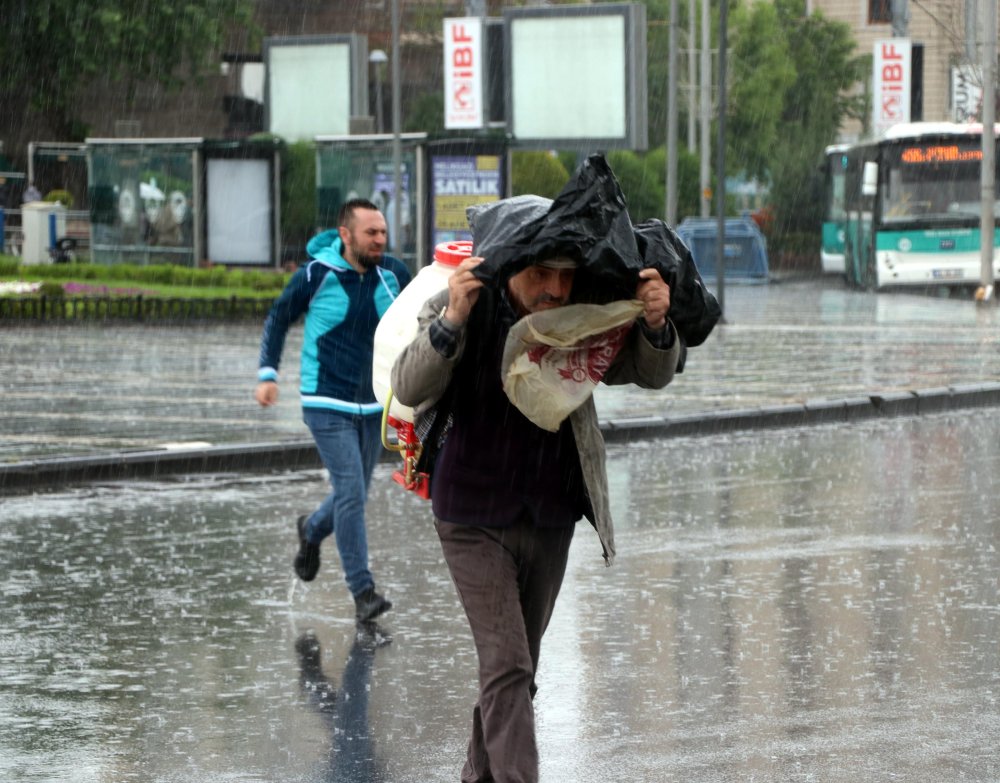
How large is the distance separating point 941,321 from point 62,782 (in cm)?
2203

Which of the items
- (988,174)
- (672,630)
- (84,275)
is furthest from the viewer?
(84,275)

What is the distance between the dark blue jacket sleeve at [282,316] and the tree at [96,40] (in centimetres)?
4142

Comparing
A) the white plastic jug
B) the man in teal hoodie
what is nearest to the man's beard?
the man in teal hoodie

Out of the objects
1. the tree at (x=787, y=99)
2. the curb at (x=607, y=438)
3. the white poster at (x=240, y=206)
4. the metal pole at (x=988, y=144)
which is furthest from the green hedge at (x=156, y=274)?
the tree at (x=787, y=99)

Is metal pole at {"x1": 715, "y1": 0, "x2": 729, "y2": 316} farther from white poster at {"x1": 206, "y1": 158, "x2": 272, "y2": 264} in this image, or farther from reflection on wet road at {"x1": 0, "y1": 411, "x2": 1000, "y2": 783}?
reflection on wet road at {"x1": 0, "y1": 411, "x2": 1000, "y2": 783}

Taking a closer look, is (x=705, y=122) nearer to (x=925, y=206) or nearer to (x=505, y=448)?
(x=925, y=206)

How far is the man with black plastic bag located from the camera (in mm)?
4719

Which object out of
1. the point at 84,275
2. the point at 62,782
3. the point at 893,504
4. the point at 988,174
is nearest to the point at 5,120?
the point at 84,275

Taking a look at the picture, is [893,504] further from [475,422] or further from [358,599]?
[475,422]

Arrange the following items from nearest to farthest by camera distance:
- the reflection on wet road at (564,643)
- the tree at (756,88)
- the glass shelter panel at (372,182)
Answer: the reflection on wet road at (564,643)
the glass shelter panel at (372,182)
the tree at (756,88)

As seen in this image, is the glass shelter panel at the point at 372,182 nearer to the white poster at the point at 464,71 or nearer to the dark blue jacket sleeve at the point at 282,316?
the white poster at the point at 464,71

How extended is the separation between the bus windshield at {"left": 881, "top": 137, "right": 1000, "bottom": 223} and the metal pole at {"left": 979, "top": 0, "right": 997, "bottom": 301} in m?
5.58

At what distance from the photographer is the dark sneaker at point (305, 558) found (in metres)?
8.41

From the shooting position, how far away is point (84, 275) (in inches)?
1400
